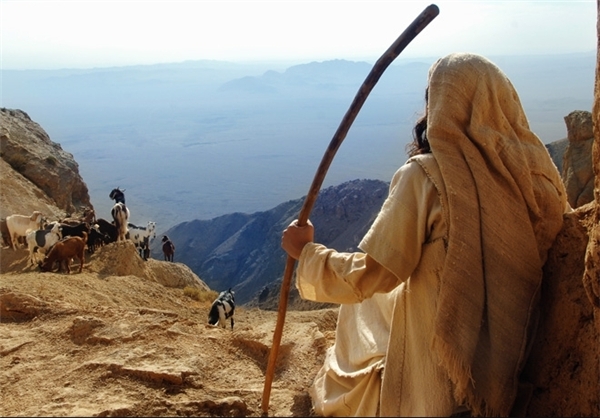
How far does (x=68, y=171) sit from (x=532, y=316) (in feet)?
58.5

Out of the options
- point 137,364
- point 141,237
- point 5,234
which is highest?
point 137,364

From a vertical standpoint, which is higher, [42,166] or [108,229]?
[42,166]

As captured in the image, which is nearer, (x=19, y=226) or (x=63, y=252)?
(x=63, y=252)

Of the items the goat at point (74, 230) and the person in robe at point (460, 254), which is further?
the goat at point (74, 230)

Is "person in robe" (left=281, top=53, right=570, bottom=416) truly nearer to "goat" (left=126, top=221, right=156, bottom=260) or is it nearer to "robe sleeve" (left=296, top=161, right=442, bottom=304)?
"robe sleeve" (left=296, top=161, right=442, bottom=304)

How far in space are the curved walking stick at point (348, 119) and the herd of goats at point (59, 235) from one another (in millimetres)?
7156

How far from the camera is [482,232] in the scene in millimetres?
2047

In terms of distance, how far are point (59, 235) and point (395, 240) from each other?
928cm

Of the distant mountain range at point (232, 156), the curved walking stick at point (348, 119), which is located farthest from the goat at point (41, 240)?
the distant mountain range at point (232, 156)

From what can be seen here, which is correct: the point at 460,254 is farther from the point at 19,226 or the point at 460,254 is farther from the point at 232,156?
the point at 232,156

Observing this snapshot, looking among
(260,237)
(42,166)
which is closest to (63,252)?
(42,166)

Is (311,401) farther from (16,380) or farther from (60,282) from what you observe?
(60,282)

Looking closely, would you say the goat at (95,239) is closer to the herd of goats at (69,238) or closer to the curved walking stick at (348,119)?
the herd of goats at (69,238)

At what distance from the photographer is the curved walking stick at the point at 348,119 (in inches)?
99.0
